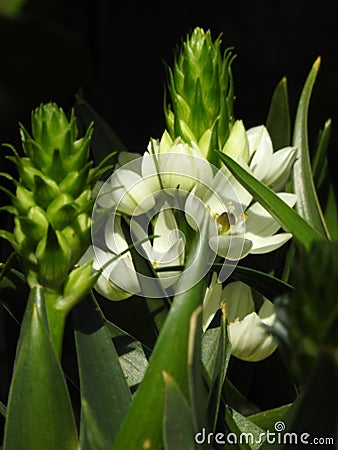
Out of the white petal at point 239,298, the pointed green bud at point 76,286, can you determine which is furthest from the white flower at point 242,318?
the pointed green bud at point 76,286

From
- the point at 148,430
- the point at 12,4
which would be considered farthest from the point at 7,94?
the point at 148,430

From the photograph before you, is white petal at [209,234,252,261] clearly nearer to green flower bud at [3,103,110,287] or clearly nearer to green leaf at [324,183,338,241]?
green flower bud at [3,103,110,287]

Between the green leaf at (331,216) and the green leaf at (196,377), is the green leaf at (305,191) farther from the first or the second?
the green leaf at (196,377)

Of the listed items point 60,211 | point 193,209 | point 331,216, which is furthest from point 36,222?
point 331,216

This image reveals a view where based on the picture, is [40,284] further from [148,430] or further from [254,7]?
[254,7]

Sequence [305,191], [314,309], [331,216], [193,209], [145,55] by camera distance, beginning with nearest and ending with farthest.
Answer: [314,309], [193,209], [305,191], [331,216], [145,55]

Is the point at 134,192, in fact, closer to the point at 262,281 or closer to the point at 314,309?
the point at 262,281

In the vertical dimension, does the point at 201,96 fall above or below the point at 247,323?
above
